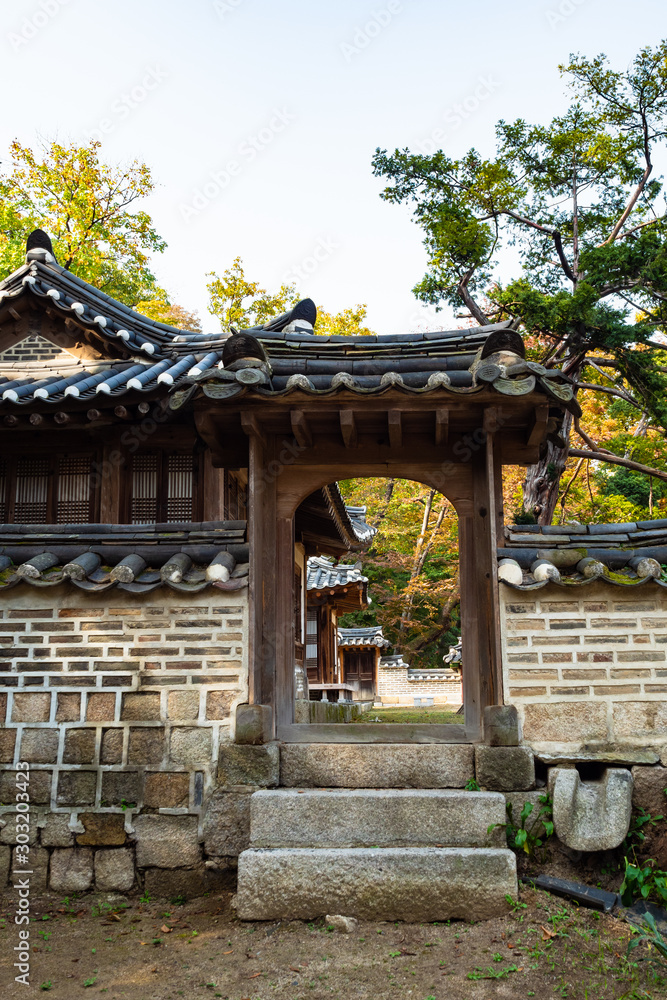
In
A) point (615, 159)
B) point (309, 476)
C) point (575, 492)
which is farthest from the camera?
point (575, 492)

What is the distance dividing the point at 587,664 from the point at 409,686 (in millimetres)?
24136

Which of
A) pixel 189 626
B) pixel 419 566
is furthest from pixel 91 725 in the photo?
pixel 419 566

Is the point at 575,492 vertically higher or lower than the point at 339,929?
higher

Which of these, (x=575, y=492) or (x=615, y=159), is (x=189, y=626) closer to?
(x=615, y=159)

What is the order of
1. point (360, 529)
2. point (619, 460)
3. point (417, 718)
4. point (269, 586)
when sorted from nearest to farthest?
point (269, 586)
point (417, 718)
point (619, 460)
point (360, 529)

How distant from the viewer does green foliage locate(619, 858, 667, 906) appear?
5.15m

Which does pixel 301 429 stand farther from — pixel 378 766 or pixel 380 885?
pixel 380 885

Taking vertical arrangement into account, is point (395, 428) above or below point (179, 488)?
below

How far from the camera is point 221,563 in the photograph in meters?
6.21

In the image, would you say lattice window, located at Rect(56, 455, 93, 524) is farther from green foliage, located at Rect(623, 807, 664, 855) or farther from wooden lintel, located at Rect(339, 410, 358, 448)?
green foliage, located at Rect(623, 807, 664, 855)

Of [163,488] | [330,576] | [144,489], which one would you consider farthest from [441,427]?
[330,576]

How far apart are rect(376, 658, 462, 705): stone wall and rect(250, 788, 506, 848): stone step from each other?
23342 mm

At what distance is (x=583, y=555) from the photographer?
20.6 ft

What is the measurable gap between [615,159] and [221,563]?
14.3 m
